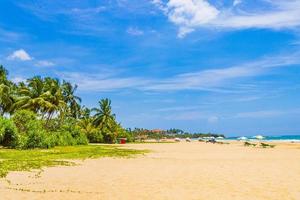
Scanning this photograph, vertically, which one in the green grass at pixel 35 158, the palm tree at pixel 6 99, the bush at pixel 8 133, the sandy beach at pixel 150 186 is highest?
the palm tree at pixel 6 99

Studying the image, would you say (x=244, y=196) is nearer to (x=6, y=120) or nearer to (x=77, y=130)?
(x=6, y=120)

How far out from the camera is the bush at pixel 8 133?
122ft

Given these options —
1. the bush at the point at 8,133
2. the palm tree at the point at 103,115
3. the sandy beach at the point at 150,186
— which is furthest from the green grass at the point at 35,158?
the palm tree at the point at 103,115

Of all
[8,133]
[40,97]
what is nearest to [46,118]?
[40,97]

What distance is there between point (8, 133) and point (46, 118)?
78.1ft

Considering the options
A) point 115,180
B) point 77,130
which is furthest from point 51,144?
point 115,180

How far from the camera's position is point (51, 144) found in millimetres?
45531

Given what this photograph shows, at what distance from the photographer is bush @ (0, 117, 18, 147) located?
37.3 m

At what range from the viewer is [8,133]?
38938 millimetres

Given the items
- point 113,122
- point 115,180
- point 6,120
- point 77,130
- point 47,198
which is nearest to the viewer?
point 47,198

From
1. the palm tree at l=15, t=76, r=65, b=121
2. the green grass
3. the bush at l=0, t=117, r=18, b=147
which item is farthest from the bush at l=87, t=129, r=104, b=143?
the green grass

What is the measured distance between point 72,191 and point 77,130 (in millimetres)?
51843

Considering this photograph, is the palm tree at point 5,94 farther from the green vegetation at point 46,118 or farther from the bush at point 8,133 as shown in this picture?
the bush at point 8,133

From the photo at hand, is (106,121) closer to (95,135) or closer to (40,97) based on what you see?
(95,135)
